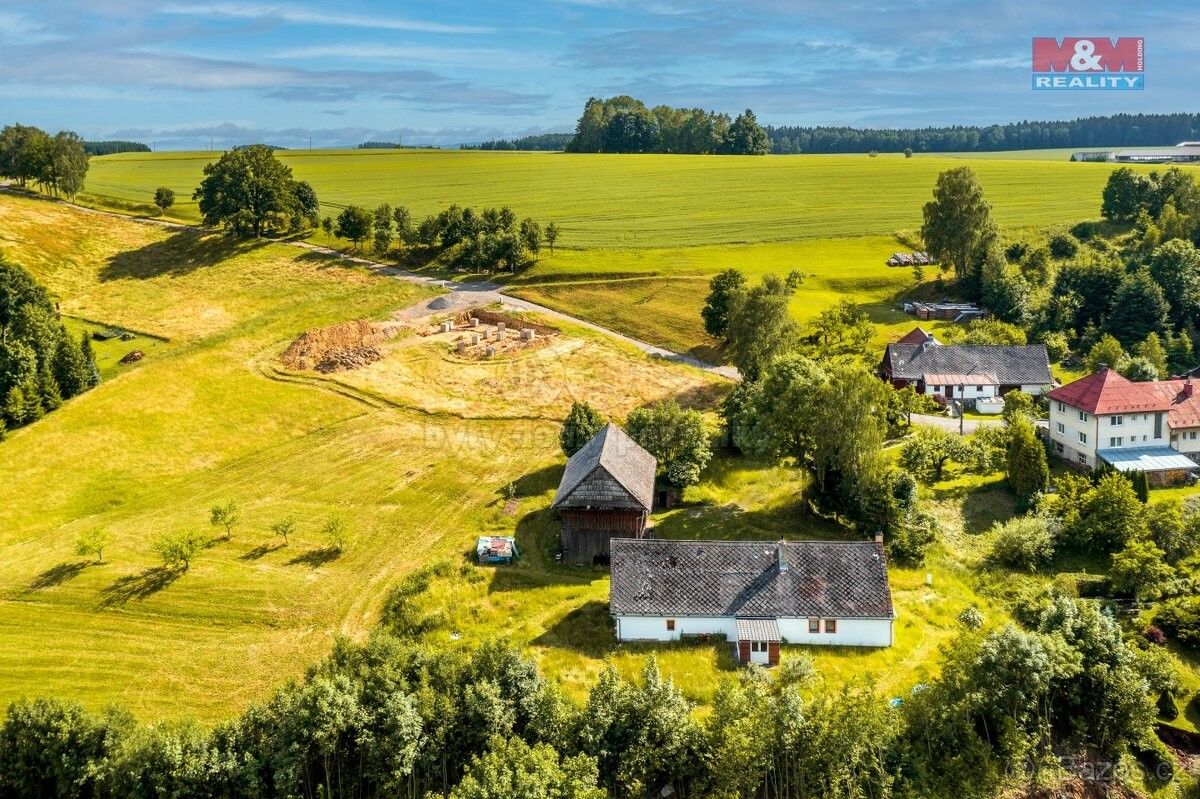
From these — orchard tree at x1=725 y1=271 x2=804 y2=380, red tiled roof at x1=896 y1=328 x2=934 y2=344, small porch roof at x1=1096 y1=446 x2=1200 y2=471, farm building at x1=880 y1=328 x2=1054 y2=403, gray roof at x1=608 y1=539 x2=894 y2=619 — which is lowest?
gray roof at x1=608 y1=539 x2=894 y2=619

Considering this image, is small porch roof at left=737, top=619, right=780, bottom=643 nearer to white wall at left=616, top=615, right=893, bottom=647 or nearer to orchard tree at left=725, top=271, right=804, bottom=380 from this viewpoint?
white wall at left=616, top=615, right=893, bottom=647

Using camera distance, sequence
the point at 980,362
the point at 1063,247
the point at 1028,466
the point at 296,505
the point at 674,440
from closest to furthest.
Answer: the point at 1028,466 < the point at 296,505 < the point at 674,440 < the point at 980,362 < the point at 1063,247

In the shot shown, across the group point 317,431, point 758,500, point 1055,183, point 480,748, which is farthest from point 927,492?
point 1055,183

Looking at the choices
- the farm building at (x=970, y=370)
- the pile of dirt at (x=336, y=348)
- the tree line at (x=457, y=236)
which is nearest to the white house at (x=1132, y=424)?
the farm building at (x=970, y=370)

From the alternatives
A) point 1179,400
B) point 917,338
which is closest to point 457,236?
point 917,338

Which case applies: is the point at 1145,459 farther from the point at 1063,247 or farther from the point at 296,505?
the point at 1063,247

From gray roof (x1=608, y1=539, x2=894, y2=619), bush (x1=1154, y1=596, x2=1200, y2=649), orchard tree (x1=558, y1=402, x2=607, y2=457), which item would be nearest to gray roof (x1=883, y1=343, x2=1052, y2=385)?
orchard tree (x1=558, y1=402, x2=607, y2=457)

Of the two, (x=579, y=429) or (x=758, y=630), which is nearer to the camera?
(x=758, y=630)
